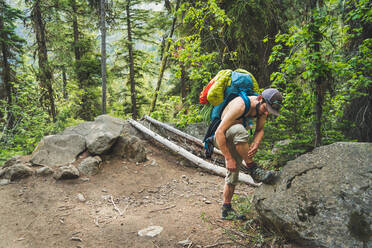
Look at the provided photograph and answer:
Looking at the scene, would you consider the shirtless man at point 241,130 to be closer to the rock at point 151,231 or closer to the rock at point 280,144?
the rock at point 151,231

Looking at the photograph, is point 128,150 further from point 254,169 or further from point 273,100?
point 273,100

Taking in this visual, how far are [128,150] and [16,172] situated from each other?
8.58 feet

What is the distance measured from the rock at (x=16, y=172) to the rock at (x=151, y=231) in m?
3.55

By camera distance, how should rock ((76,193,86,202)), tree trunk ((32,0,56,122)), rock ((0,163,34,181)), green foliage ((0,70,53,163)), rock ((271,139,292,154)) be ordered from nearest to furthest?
rock ((76,193,86,202)) → rock ((271,139,292,154)) → rock ((0,163,34,181)) → green foliage ((0,70,53,163)) → tree trunk ((32,0,56,122))

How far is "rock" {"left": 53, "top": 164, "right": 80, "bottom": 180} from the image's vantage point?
4.69 meters

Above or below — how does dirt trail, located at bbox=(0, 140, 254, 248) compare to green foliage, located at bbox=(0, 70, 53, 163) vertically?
below

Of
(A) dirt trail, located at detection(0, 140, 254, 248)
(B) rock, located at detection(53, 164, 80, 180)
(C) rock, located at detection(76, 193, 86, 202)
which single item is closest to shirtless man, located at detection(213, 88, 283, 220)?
(A) dirt trail, located at detection(0, 140, 254, 248)

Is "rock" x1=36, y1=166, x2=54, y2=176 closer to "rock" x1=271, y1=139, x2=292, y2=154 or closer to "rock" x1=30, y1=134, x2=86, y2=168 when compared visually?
"rock" x1=30, y1=134, x2=86, y2=168

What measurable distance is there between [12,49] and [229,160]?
1456 centimetres

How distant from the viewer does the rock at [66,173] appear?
4691 millimetres

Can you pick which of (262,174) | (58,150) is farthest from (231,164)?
(58,150)

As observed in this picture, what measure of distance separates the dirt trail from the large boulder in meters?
0.87

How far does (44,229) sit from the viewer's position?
10.7 feet

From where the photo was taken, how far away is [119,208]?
13.2ft
